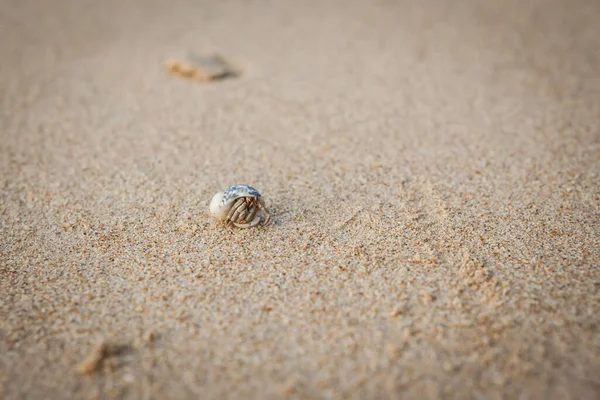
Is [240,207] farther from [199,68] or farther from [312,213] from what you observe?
[199,68]

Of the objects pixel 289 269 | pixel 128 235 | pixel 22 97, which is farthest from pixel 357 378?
pixel 22 97

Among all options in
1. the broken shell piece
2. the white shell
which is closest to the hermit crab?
the white shell

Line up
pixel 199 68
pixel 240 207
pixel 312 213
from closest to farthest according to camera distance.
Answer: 1. pixel 240 207
2. pixel 312 213
3. pixel 199 68

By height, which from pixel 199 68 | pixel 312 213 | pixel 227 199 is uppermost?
pixel 199 68

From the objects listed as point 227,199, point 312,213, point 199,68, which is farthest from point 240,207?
point 199,68

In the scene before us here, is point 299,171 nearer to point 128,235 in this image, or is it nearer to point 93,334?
point 128,235

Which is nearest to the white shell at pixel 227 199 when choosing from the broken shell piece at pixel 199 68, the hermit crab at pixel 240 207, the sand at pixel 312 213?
the hermit crab at pixel 240 207
